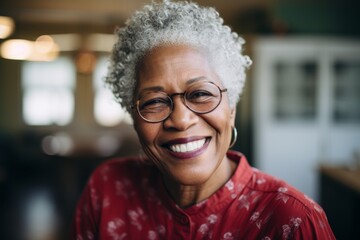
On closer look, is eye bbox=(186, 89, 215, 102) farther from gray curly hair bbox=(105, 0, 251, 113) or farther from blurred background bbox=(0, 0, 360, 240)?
blurred background bbox=(0, 0, 360, 240)

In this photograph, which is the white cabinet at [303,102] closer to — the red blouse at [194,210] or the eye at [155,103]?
the red blouse at [194,210]

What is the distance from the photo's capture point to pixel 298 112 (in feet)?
18.7

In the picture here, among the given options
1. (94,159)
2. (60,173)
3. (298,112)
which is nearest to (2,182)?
(60,173)

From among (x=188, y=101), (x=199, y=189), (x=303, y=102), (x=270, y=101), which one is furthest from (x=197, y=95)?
(x=303, y=102)

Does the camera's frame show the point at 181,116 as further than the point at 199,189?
No

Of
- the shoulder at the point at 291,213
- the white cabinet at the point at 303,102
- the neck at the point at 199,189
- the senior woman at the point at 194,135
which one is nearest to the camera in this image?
the shoulder at the point at 291,213

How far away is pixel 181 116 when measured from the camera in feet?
3.54

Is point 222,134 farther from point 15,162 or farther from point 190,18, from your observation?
point 15,162

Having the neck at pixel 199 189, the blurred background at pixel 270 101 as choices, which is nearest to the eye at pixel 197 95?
the neck at pixel 199 189

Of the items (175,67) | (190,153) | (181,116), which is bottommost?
(190,153)

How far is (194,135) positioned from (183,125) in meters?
0.05

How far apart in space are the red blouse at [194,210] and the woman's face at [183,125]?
0.12 metres

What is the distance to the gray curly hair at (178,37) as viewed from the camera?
113cm

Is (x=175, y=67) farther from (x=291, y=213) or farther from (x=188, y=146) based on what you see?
(x=291, y=213)
